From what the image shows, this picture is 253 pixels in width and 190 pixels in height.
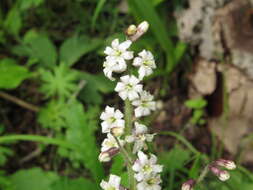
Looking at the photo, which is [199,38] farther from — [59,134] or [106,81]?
[59,134]

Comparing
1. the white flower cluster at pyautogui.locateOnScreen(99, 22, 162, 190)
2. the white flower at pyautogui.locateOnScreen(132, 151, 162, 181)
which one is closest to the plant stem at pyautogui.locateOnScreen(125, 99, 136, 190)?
the white flower cluster at pyautogui.locateOnScreen(99, 22, 162, 190)

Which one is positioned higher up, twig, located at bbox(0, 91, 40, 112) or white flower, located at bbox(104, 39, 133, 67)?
twig, located at bbox(0, 91, 40, 112)

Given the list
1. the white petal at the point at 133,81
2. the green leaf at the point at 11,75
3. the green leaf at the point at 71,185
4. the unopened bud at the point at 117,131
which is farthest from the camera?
the green leaf at the point at 11,75

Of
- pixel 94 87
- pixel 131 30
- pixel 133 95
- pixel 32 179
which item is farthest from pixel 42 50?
pixel 133 95

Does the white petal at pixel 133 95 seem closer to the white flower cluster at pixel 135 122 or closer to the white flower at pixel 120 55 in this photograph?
the white flower cluster at pixel 135 122

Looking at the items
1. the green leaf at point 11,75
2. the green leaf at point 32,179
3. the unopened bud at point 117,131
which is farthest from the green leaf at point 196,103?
the unopened bud at point 117,131

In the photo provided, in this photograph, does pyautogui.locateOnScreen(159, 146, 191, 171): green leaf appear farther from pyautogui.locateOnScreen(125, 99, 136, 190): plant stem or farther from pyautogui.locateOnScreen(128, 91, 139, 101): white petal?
pyautogui.locateOnScreen(128, 91, 139, 101): white petal
